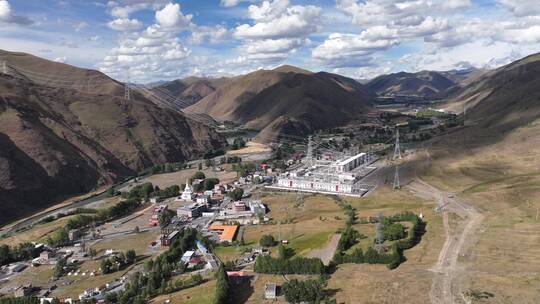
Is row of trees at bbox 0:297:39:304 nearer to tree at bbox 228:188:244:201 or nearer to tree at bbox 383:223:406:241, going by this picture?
tree at bbox 383:223:406:241

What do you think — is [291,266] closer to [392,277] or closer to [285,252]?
[285,252]

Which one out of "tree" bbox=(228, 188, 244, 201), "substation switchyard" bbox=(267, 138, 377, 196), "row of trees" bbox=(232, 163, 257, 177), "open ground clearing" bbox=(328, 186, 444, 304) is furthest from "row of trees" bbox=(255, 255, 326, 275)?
"row of trees" bbox=(232, 163, 257, 177)

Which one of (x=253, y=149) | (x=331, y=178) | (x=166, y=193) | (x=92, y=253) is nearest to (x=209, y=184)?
(x=166, y=193)

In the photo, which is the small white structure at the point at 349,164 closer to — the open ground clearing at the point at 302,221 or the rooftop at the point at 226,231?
the open ground clearing at the point at 302,221

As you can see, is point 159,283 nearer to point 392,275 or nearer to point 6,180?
point 392,275

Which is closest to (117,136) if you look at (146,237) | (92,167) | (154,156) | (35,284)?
(154,156)
